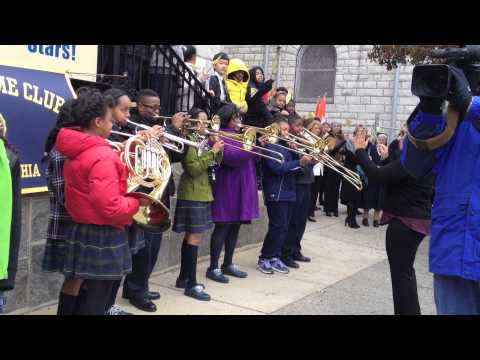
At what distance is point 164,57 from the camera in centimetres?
651

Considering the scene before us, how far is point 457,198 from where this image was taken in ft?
8.81

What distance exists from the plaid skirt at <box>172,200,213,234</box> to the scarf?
2414 millimetres

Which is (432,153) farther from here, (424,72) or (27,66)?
(27,66)

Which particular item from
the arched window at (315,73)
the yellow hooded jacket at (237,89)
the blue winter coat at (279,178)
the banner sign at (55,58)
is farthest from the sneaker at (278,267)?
the arched window at (315,73)

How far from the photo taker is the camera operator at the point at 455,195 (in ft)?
8.52

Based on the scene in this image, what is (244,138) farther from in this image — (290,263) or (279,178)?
(290,263)

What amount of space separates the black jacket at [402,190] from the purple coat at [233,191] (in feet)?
5.58

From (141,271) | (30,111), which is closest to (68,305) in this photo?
(141,271)

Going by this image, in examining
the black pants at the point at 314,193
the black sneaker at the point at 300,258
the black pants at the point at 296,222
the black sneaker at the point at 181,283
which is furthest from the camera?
the black pants at the point at 314,193

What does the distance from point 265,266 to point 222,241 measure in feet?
2.75

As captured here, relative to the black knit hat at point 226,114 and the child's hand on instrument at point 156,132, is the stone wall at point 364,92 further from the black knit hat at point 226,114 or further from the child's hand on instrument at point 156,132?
the child's hand on instrument at point 156,132

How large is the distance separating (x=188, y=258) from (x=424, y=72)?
3262mm
